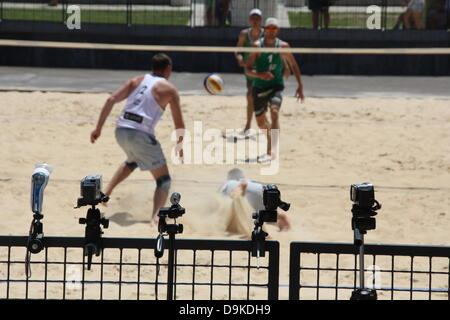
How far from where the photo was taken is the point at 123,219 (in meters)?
9.98

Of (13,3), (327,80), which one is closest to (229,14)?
(327,80)

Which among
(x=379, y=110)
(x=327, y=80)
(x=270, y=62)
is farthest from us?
(x=327, y=80)

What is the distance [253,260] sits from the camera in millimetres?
8250

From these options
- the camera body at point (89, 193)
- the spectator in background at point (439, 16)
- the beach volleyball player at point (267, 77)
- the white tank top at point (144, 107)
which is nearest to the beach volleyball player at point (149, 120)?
the white tank top at point (144, 107)

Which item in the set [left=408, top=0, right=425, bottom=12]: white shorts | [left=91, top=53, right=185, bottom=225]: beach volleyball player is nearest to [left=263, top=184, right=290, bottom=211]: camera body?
[left=91, top=53, right=185, bottom=225]: beach volleyball player

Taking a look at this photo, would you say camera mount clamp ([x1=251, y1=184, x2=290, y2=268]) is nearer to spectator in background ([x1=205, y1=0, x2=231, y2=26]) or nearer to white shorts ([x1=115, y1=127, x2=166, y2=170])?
white shorts ([x1=115, y1=127, x2=166, y2=170])

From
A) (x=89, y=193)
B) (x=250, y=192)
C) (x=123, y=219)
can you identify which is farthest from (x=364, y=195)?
(x=123, y=219)

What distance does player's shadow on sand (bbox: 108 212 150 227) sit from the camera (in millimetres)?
9820

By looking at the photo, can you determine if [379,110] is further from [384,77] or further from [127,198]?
[127,198]

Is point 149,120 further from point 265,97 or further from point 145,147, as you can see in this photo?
point 265,97

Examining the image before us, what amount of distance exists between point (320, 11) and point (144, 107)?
1339cm

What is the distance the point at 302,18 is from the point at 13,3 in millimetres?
6499

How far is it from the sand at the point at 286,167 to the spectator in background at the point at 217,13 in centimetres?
528
